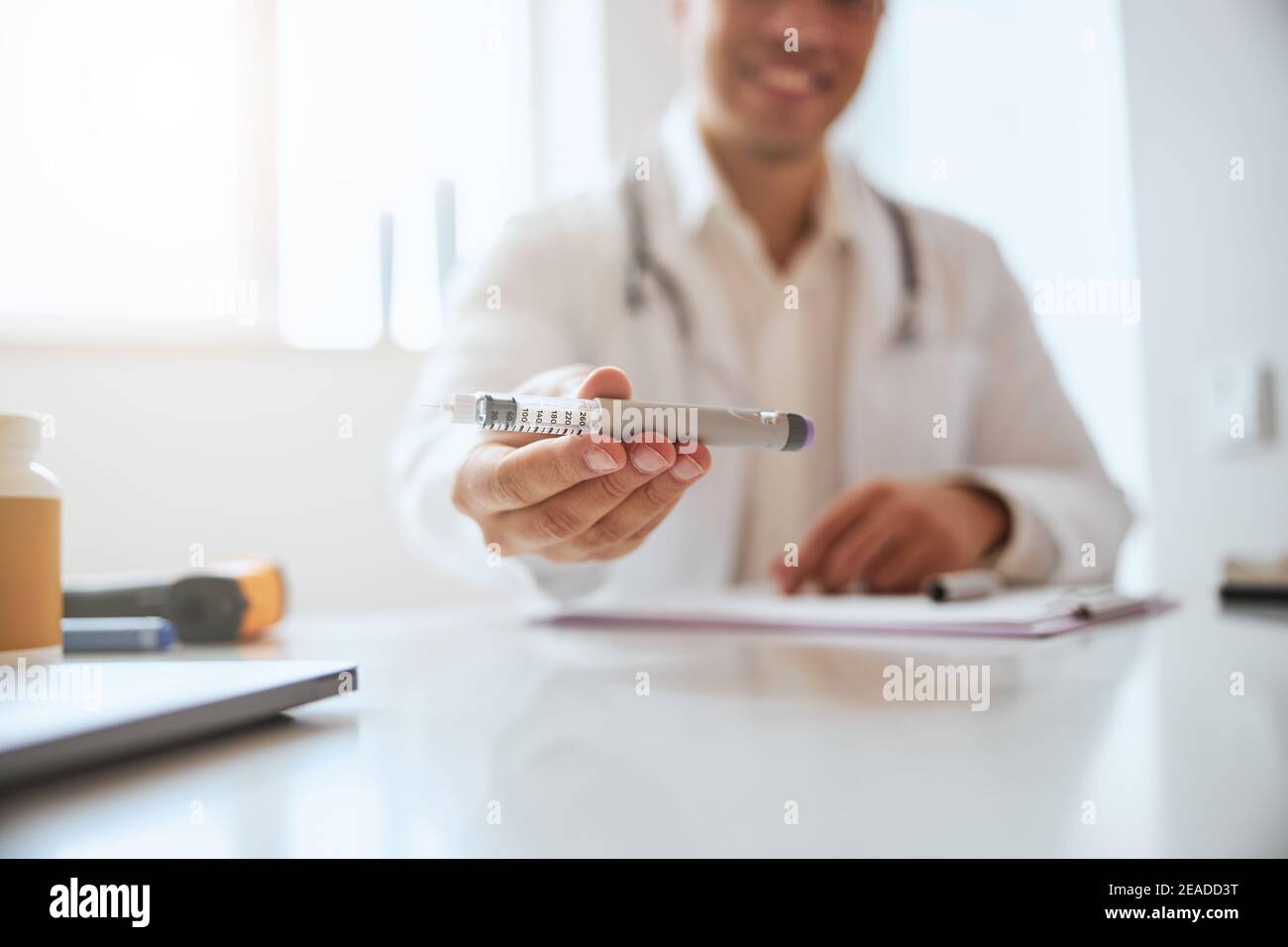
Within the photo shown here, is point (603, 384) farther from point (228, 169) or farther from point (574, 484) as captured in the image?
point (228, 169)

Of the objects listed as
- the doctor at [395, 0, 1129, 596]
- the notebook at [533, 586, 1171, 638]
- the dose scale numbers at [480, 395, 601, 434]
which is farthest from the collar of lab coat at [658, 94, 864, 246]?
the dose scale numbers at [480, 395, 601, 434]

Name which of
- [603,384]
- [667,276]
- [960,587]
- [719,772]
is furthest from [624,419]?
[667,276]

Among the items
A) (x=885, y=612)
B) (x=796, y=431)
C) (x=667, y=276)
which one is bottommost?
(x=885, y=612)

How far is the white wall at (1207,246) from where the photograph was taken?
3.57ft

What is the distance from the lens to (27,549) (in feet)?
1.22

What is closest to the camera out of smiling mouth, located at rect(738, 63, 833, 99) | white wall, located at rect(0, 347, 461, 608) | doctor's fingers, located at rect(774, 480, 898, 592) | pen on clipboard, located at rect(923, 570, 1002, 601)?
pen on clipboard, located at rect(923, 570, 1002, 601)

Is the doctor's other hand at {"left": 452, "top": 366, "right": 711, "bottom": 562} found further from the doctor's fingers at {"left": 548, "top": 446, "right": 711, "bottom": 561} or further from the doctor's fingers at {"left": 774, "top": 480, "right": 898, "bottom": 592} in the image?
the doctor's fingers at {"left": 774, "top": 480, "right": 898, "bottom": 592}

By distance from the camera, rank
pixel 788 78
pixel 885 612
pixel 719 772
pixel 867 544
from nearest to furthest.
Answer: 1. pixel 719 772
2. pixel 885 612
3. pixel 867 544
4. pixel 788 78

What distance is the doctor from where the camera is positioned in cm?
79

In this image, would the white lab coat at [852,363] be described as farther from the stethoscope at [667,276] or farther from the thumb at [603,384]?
the thumb at [603,384]

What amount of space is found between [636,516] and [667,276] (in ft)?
2.21

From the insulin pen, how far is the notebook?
0.74 ft
